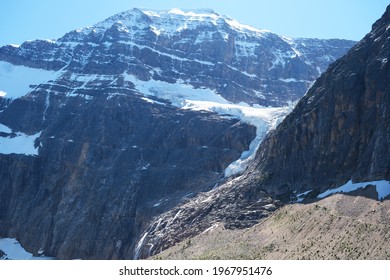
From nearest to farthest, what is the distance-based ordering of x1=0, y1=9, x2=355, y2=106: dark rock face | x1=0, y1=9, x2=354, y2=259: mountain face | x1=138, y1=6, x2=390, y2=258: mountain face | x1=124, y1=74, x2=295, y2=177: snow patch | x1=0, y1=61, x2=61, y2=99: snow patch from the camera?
x1=138, y1=6, x2=390, y2=258: mountain face < x1=0, y1=9, x2=354, y2=259: mountain face < x1=124, y1=74, x2=295, y2=177: snow patch < x1=0, y1=9, x2=355, y2=106: dark rock face < x1=0, y1=61, x2=61, y2=99: snow patch

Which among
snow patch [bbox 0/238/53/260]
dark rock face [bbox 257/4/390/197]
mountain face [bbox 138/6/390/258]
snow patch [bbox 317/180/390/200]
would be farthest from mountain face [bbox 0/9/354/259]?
snow patch [bbox 317/180/390/200]

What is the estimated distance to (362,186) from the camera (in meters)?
60.9

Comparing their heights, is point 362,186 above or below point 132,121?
above

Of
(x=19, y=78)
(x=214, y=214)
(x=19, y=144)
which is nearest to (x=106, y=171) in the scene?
(x=19, y=144)

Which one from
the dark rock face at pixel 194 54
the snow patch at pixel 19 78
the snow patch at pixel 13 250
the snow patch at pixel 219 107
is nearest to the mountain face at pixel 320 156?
the snow patch at pixel 219 107

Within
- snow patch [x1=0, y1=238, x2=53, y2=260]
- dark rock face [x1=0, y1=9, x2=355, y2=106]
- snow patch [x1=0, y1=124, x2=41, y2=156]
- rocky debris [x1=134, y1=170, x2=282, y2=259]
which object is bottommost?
snow patch [x1=0, y1=238, x2=53, y2=260]

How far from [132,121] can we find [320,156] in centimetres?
6273

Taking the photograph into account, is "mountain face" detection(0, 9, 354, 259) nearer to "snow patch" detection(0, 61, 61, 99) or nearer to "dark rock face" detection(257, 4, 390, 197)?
"snow patch" detection(0, 61, 61, 99)

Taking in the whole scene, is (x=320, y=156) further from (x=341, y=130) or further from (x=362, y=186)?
(x=362, y=186)

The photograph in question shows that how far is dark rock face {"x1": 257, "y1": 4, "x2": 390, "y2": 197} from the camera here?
210 feet

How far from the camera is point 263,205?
73.8 meters

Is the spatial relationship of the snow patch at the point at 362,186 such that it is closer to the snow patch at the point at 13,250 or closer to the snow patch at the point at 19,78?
the snow patch at the point at 13,250

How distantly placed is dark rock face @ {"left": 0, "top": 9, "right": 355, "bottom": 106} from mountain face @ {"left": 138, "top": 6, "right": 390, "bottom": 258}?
7207cm
